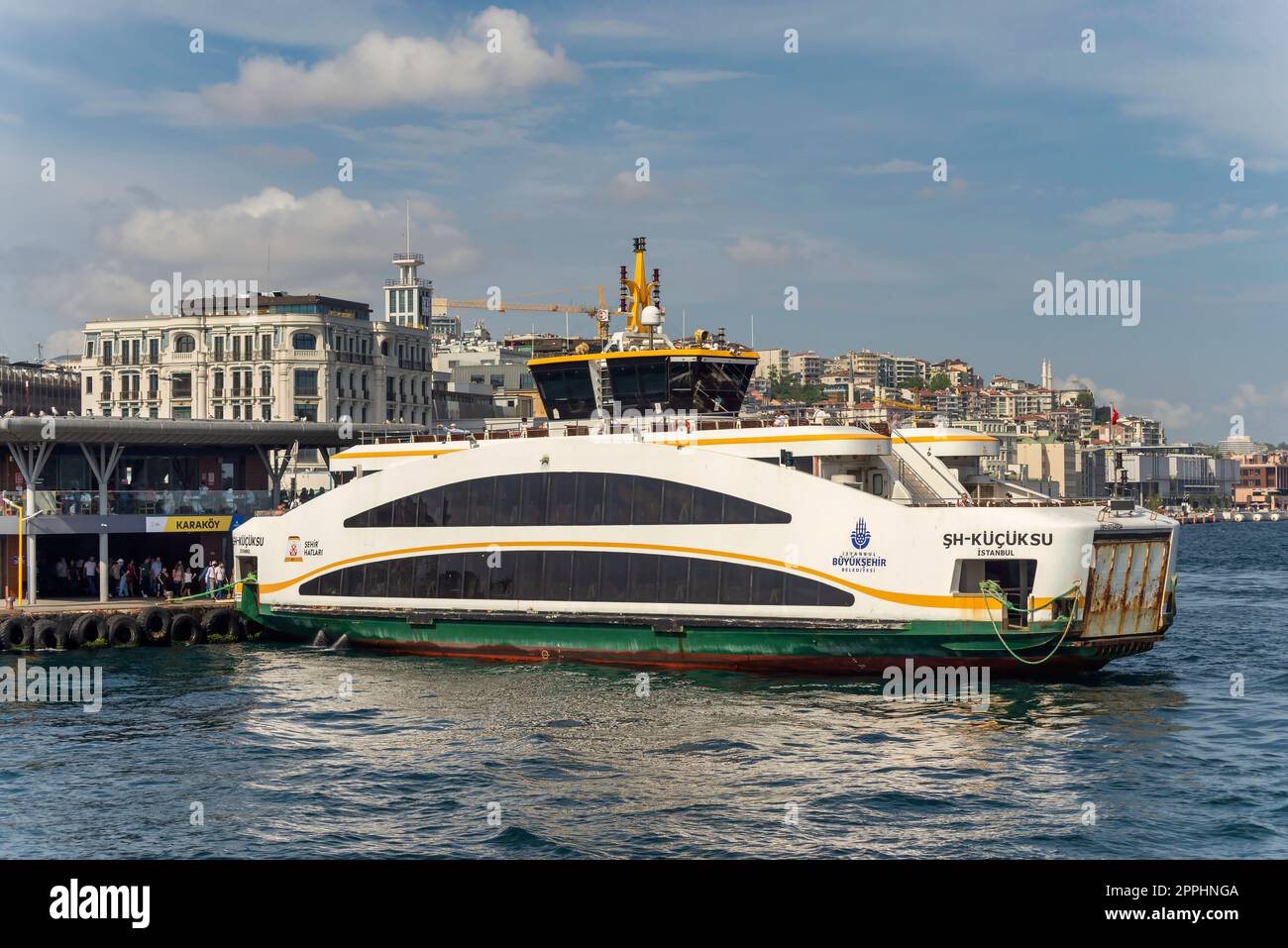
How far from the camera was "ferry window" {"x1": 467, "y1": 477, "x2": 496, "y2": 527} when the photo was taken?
107 ft

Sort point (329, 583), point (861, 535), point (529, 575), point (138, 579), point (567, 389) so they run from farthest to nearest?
point (138, 579), point (567, 389), point (329, 583), point (529, 575), point (861, 535)

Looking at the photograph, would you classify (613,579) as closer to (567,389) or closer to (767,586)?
(767,586)

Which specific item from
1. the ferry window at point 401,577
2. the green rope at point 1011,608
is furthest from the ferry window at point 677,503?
the ferry window at point 401,577

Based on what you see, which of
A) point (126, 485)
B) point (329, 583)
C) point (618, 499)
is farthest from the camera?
point (126, 485)

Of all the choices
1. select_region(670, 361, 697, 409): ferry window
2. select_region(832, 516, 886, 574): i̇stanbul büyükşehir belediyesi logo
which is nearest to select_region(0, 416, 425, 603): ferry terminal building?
select_region(670, 361, 697, 409): ferry window

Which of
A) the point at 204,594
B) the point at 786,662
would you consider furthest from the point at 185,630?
the point at 786,662

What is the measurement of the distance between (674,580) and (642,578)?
0.81 m

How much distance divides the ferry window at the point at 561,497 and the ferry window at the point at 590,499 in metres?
0.16

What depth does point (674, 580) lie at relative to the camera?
98.1 ft

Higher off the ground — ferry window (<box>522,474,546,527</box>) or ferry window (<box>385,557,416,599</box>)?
ferry window (<box>522,474,546,527</box>)

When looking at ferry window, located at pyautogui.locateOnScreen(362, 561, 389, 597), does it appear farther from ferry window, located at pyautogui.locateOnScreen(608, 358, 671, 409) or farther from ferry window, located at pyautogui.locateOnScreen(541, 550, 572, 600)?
ferry window, located at pyautogui.locateOnScreen(608, 358, 671, 409)

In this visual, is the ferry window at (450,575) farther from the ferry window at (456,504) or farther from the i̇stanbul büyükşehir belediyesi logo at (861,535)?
the i̇stanbul büyükşehir belediyesi logo at (861,535)
